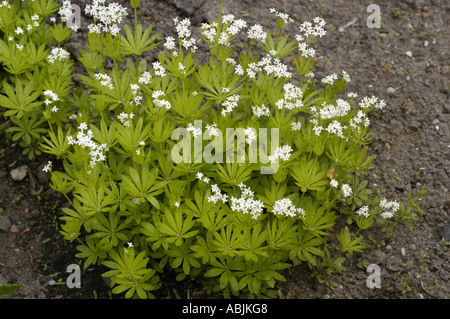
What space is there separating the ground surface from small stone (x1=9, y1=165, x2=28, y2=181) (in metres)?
0.05

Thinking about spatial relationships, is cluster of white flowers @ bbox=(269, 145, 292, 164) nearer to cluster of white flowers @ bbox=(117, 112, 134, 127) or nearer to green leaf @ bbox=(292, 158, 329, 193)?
green leaf @ bbox=(292, 158, 329, 193)

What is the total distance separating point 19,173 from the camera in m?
4.61

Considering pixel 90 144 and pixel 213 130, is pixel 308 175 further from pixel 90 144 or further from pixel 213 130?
pixel 90 144

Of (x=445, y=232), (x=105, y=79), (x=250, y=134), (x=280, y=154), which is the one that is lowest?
(x=445, y=232)

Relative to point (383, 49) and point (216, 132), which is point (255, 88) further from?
point (383, 49)

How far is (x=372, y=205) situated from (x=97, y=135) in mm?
2419

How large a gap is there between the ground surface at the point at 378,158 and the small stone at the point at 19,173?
1.8 inches

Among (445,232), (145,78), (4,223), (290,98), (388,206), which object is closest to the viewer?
(290,98)

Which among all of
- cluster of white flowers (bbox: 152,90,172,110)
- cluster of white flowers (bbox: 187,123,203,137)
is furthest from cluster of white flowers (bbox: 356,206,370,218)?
cluster of white flowers (bbox: 152,90,172,110)

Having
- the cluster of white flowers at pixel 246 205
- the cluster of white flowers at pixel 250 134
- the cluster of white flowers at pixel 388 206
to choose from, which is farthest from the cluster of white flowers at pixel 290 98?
the cluster of white flowers at pixel 388 206

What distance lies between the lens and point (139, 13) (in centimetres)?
563

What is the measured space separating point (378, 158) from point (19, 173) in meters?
3.39

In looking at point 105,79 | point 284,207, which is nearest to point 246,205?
point 284,207

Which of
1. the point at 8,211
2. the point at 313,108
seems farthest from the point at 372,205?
the point at 8,211
